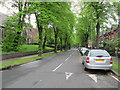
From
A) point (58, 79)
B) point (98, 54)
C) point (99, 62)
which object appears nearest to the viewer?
point (58, 79)

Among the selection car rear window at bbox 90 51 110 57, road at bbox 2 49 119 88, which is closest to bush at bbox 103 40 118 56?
car rear window at bbox 90 51 110 57

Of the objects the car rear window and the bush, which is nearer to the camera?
the car rear window

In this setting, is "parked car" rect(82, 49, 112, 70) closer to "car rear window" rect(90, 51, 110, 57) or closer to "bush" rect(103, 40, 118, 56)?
"car rear window" rect(90, 51, 110, 57)

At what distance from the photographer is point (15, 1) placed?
1864 centimetres

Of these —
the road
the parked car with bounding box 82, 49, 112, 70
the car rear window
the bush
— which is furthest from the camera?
the bush

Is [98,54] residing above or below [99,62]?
above

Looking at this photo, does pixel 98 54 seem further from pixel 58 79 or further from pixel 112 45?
pixel 112 45

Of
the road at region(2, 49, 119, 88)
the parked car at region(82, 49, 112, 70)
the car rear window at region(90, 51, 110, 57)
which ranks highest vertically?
the car rear window at region(90, 51, 110, 57)

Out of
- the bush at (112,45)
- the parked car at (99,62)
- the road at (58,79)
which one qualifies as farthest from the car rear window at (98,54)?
the bush at (112,45)

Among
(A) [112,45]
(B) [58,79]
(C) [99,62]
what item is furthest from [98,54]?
(A) [112,45]

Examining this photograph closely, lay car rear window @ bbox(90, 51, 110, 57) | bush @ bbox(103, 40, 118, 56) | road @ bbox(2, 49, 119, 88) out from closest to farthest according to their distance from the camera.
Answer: road @ bbox(2, 49, 119, 88), car rear window @ bbox(90, 51, 110, 57), bush @ bbox(103, 40, 118, 56)

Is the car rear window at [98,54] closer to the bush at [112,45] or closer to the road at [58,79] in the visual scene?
the road at [58,79]

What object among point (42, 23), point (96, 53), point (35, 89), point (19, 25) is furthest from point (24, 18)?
point (35, 89)

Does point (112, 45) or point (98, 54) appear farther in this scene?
point (112, 45)
